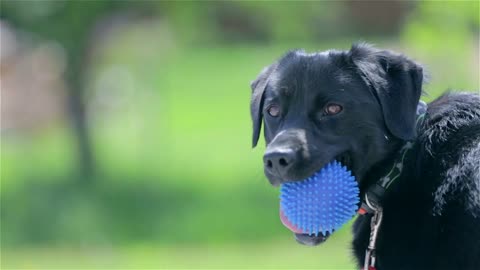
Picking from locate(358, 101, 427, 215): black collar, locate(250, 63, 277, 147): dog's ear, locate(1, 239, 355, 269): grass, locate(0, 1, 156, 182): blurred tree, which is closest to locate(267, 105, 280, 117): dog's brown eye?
locate(250, 63, 277, 147): dog's ear

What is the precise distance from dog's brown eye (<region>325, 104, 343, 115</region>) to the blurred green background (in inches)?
140

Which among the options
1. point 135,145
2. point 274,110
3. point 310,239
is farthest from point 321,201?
point 135,145

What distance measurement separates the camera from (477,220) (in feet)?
12.9

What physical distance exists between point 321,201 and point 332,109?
0.52 metres

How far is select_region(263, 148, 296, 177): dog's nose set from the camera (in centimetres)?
412

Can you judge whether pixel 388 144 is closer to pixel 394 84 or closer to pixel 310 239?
pixel 394 84

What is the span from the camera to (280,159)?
4.13 m

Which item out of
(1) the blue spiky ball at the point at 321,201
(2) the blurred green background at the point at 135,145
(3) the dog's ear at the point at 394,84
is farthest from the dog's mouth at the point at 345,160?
(2) the blurred green background at the point at 135,145

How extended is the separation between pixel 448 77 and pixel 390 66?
5470 millimetres

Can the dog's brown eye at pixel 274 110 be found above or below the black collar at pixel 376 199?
above

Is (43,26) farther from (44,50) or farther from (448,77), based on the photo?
(448,77)

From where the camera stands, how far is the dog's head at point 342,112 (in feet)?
13.9

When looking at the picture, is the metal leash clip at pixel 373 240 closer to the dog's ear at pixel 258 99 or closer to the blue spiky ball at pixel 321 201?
the blue spiky ball at pixel 321 201

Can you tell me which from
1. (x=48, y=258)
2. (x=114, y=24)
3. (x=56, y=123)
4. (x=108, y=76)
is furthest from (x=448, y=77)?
(x=56, y=123)
